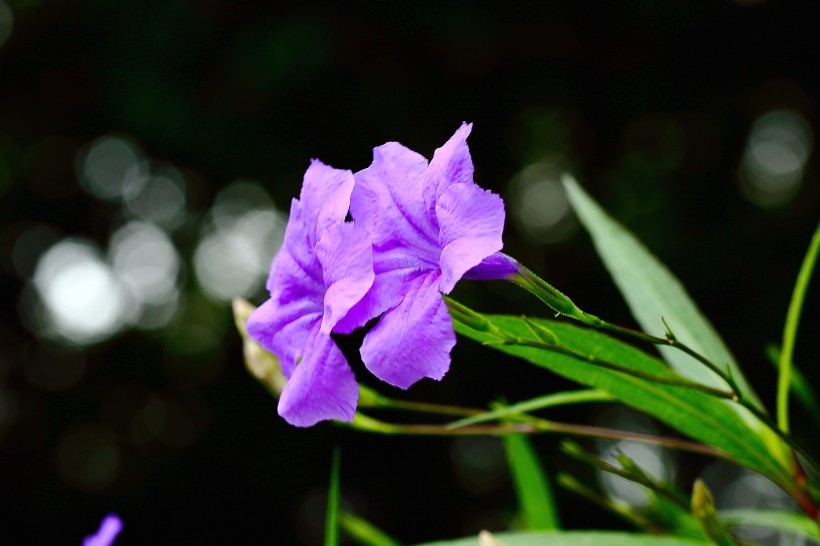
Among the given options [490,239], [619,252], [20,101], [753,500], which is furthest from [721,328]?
[20,101]

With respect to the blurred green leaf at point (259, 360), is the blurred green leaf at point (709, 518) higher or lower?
lower

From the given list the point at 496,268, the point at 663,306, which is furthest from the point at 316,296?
the point at 663,306

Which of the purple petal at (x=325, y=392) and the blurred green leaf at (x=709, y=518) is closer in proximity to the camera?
the purple petal at (x=325, y=392)

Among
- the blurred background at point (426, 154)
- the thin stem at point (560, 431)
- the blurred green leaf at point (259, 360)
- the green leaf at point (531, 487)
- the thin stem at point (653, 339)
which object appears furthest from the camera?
the blurred background at point (426, 154)

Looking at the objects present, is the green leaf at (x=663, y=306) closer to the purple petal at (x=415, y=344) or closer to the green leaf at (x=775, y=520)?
the green leaf at (x=775, y=520)

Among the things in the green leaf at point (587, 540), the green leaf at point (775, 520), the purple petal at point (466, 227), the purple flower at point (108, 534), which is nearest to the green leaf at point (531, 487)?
the green leaf at point (775, 520)

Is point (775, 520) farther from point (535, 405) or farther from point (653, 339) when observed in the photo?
point (653, 339)

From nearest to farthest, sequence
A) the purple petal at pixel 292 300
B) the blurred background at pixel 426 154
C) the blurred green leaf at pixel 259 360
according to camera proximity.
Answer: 1. the purple petal at pixel 292 300
2. the blurred green leaf at pixel 259 360
3. the blurred background at pixel 426 154
